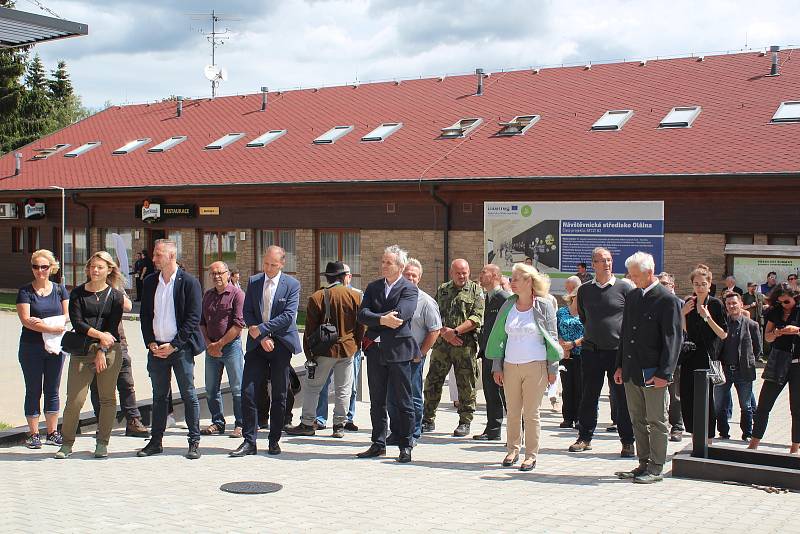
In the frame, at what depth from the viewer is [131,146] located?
3219 centimetres

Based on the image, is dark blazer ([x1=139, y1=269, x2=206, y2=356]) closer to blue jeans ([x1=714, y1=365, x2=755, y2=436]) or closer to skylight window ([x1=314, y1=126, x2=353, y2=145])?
blue jeans ([x1=714, y1=365, x2=755, y2=436])

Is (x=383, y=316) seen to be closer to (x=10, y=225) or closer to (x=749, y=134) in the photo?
(x=749, y=134)

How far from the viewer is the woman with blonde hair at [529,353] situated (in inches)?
309

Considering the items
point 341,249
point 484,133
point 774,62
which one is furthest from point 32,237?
point 774,62

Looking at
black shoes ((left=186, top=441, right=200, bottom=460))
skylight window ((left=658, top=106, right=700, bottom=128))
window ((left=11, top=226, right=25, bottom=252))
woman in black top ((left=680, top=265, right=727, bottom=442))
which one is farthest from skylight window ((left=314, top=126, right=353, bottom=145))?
black shoes ((left=186, top=441, right=200, bottom=460))

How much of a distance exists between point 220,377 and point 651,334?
4330mm

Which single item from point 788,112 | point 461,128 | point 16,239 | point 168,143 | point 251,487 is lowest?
point 251,487

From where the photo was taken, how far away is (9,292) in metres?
32.3

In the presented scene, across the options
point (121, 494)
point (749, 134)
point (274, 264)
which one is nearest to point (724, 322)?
point (274, 264)

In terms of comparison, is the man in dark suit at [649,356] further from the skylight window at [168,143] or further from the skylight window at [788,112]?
the skylight window at [168,143]

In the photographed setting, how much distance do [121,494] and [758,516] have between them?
4.39 metres

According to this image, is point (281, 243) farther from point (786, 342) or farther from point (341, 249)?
point (786, 342)

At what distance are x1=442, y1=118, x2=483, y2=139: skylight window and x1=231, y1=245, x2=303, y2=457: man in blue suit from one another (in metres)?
17.5

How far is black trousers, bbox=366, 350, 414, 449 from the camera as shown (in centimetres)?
827
